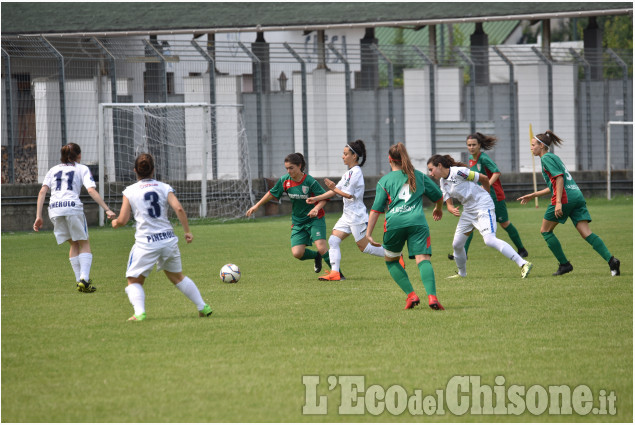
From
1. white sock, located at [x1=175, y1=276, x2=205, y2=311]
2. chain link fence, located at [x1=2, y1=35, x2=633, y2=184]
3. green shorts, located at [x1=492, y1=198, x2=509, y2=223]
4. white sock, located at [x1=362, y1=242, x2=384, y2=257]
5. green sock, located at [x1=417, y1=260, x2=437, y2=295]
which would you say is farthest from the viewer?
chain link fence, located at [x1=2, y1=35, x2=633, y2=184]

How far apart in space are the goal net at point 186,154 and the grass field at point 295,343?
35.8 ft

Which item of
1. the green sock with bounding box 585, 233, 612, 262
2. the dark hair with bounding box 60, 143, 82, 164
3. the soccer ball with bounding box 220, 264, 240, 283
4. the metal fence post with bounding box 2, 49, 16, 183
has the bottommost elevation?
the soccer ball with bounding box 220, 264, 240, 283

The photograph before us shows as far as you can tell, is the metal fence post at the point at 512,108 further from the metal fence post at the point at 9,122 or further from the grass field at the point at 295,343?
the grass field at the point at 295,343

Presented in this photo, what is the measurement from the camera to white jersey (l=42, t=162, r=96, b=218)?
417 inches

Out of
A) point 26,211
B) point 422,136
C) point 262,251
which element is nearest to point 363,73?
point 422,136

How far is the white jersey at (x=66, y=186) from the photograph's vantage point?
10.6m

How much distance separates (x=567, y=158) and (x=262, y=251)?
16496 mm

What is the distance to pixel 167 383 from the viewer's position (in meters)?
5.82

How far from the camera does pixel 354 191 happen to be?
11.8 m

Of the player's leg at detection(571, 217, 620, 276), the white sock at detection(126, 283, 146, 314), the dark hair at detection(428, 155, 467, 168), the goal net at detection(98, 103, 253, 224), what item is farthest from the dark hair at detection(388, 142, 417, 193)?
the goal net at detection(98, 103, 253, 224)

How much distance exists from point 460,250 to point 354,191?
1.54 m

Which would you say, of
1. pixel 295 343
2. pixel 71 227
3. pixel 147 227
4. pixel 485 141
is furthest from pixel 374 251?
pixel 295 343

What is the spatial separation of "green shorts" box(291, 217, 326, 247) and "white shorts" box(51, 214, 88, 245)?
271 cm

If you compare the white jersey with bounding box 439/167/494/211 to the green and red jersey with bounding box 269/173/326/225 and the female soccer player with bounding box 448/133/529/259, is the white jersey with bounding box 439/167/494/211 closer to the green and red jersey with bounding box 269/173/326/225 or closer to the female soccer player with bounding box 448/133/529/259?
the female soccer player with bounding box 448/133/529/259
